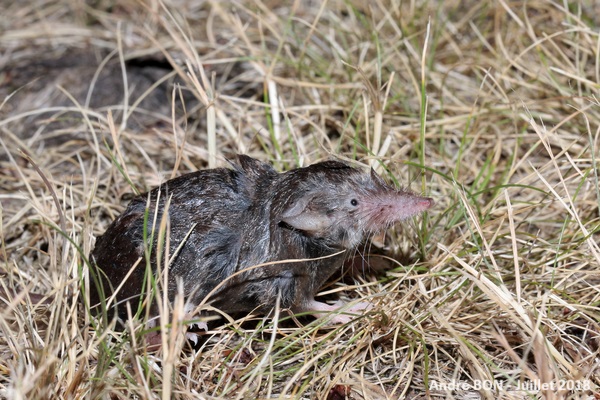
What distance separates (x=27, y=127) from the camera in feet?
16.4

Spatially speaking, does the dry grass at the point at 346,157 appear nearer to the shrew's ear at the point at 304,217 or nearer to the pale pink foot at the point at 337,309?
the pale pink foot at the point at 337,309

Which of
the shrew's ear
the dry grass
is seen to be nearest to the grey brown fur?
the shrew's ear

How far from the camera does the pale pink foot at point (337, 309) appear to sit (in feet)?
11.1

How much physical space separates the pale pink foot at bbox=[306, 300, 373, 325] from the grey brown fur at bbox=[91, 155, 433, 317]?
8cm

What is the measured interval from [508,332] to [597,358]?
1.40 ft

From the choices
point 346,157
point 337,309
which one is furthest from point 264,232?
point 346,157

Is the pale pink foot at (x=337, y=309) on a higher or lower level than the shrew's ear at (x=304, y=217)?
lower

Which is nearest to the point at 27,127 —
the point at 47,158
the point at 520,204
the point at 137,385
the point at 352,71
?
the point at 47,158

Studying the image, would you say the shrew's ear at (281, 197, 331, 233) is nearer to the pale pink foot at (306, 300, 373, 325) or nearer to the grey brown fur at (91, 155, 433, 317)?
the grey brown fur at (91, 155, 433, 317)

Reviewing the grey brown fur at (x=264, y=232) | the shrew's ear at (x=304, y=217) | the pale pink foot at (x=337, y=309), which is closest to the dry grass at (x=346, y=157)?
the pale pink foot at (x=337, y=309)

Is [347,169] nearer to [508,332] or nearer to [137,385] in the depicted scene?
[508,332]

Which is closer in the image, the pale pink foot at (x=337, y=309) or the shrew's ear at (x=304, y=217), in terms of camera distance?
the shrew's ear at (x=304, y=217)

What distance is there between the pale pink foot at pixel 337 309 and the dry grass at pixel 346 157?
68 millimetres

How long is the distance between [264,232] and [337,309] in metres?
0.55
